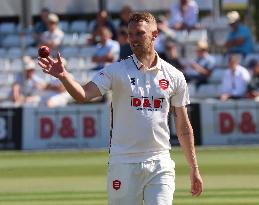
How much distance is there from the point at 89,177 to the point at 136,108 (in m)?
6.69

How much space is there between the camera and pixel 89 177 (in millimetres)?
12406

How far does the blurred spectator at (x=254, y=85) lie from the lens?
1752 centimetres

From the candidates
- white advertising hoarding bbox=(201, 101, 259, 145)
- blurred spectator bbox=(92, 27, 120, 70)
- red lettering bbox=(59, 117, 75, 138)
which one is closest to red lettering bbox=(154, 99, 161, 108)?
white advertising hoarding bbox=(201, 101, 259, 145)

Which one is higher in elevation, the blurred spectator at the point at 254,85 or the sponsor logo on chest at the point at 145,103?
the blurred spectator at the point at 254,85

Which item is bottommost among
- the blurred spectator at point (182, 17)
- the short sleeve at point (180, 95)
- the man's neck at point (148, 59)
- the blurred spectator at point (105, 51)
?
the short sleeve at point (180, 95)

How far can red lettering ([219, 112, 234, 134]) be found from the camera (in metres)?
17.1

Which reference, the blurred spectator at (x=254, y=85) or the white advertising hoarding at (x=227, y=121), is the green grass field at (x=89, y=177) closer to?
the white advertising hoarding at (x=227, y=121)

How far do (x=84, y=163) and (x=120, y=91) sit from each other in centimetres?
854

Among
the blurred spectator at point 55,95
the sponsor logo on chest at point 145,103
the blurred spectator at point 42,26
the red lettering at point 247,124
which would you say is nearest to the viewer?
the sponsor logo on chest at point 145,103

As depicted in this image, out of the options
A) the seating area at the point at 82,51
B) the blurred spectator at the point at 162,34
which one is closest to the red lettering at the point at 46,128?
the seating area at the point at 82,51

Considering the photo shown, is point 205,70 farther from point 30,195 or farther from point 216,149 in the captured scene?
point 30,195

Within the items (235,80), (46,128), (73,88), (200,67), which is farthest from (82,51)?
(73,88)

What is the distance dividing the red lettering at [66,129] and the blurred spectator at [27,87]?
107 cm

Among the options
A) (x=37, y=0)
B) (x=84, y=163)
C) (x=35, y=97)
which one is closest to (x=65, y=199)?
(x=84, y=163)
